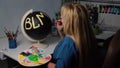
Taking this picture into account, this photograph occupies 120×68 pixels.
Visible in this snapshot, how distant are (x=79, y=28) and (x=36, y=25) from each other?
17.8 inches

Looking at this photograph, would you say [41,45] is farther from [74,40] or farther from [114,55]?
[114,55]

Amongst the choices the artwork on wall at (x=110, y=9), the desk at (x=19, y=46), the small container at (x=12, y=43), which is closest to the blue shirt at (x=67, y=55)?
the desk at (x=19, y=46)

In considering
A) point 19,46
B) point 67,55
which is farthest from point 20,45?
point 67,55

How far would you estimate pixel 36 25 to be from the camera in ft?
5.28

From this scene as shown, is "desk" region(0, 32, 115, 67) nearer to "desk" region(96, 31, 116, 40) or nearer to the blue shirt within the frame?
"desk" region(96, 31, 116, 40)

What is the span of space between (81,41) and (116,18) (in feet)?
3.49

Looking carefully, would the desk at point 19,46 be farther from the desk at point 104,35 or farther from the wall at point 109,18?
the wall at point 109,18

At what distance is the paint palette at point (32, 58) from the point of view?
1.39 m

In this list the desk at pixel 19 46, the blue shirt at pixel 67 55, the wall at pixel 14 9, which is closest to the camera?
the blue shirt at pixel 67 55

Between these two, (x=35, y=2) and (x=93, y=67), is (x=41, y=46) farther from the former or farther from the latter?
(x=35, y=2)

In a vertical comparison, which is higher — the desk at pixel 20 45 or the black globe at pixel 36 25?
the black globe at pixel 36 25

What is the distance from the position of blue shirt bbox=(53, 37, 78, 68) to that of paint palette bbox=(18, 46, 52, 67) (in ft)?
0.56

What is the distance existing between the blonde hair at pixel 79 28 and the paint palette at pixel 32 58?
0.27 meters

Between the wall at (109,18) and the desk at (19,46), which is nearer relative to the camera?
the desk at (19,46)
